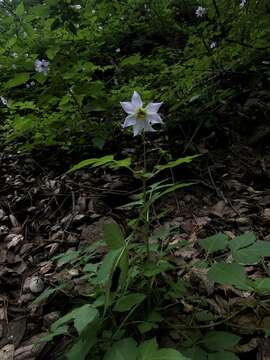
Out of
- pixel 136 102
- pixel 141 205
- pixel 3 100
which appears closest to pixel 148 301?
pixel 141 205

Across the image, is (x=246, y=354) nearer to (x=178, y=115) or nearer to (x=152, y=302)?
(x=152, y=302)

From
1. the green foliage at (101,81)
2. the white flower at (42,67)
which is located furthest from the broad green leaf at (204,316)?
the white flower at (42,67)

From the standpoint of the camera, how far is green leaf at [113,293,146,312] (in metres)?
1.16

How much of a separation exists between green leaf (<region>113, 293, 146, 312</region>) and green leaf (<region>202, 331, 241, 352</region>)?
0.70 feet

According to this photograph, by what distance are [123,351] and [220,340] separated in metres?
0.29

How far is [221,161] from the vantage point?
2.64 metres

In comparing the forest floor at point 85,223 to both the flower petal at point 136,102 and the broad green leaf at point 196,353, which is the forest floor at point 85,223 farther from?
the flower petal at point 136,102

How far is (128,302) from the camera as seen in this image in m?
1.17

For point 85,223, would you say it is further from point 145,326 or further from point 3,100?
point 3,100

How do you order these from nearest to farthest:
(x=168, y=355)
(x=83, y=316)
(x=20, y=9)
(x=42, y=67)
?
(x=168, y=355), (x=83, y=316), (x=20, y=9), (x=42, y=67)

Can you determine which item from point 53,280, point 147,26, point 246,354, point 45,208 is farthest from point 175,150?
point 147,26

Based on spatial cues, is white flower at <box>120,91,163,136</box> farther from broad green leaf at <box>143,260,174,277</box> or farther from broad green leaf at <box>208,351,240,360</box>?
broad green leaf at <box>208,351,240,360</box>

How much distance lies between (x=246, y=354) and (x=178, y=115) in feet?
6.59

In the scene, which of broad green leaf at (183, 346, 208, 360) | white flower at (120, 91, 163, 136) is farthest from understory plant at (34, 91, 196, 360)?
broad green leaf at (183, 346, 208, 360)
